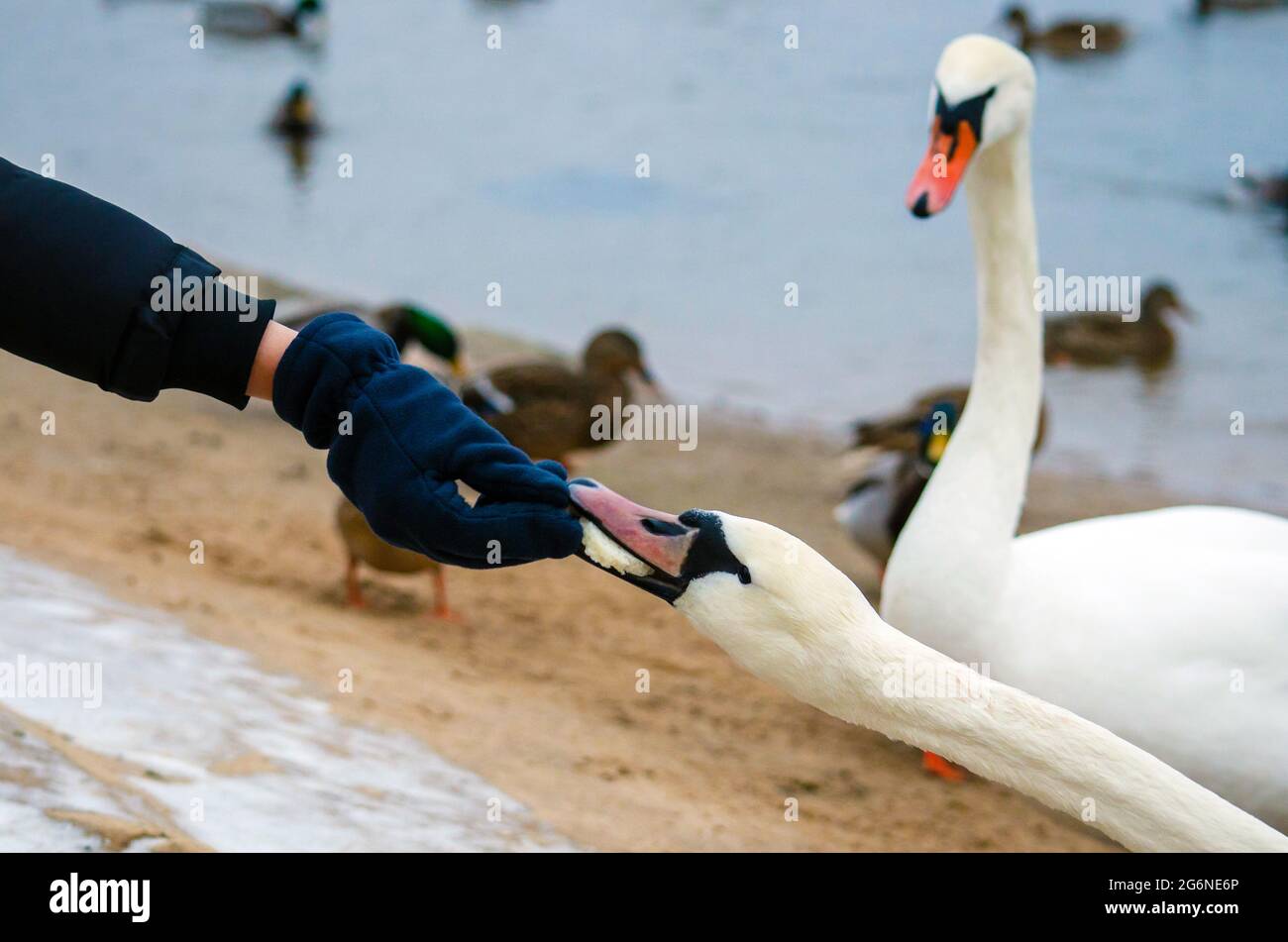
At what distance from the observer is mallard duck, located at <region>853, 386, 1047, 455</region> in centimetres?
662

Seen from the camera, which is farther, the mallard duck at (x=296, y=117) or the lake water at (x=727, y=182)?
the mallard duck at (x=296, y=117)

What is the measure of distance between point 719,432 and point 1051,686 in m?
5.14

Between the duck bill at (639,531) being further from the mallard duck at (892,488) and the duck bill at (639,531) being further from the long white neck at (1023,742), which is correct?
the mallard duck at (892,488)

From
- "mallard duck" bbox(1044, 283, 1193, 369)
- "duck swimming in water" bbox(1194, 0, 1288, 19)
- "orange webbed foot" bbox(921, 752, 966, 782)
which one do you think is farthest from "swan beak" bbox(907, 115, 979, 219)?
"duck swimming in water" bbox(1194, 0, 1288, 19)

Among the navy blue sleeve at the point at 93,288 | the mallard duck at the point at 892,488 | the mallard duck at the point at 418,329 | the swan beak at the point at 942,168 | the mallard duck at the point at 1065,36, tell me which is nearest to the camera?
the navy blue sleeve at the point at 93,288

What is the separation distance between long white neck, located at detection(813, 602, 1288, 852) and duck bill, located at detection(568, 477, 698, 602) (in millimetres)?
301

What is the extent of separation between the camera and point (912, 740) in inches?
99.6

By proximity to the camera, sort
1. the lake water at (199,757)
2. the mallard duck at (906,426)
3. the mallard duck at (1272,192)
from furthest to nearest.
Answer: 1. the mallard duck at (1272,192)
2. the mallard duck at (906,426)
3. the lake water at (199,757)

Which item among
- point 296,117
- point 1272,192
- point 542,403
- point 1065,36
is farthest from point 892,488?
point 1065,36

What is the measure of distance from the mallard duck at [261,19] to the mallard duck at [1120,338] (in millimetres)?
13591

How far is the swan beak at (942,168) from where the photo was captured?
174 inches

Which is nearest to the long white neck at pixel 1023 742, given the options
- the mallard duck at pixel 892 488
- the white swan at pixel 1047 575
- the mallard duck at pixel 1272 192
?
the white swan at pixel 1047 575

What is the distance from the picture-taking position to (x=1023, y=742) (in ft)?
8.14

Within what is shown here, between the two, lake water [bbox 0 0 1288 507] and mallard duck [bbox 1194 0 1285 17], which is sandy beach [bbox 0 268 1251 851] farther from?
mallard duck [bbox 1194 0 1285 17]
